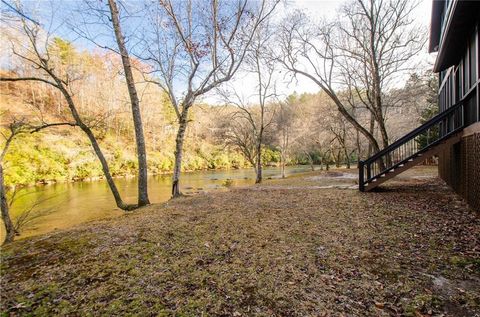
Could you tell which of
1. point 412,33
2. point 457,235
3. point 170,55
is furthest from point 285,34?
point 457,235

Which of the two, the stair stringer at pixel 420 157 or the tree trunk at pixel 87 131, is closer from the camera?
the stair stringer at pixel 420 157

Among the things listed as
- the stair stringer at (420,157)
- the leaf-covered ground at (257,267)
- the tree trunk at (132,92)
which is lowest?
the leaf-covered ground at (257,267)

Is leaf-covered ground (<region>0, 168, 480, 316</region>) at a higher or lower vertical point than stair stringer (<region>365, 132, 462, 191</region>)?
lower

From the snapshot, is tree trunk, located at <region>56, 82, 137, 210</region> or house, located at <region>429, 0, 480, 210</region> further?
tree trunk, located at <region>56, 82, 137, 210</region>

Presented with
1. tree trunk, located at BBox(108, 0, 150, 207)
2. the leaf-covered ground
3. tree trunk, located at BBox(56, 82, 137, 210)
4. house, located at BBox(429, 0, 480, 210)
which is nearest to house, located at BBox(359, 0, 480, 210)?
house, located at BBox(429, 0, 480, 210)

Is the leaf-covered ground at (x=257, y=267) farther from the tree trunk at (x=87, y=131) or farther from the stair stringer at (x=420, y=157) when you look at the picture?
the tree trunk at (x=87, y=131)

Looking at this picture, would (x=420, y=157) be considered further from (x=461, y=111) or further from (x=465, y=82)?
(x=465, y=82)

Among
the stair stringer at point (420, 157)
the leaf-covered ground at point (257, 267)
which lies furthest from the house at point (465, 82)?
the leaf-covered ground at point (257, 267)

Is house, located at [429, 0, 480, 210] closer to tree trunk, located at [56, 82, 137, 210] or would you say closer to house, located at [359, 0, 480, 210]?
house, located at [359, 0, 480, 210]

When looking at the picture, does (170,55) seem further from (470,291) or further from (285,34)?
(470,291)

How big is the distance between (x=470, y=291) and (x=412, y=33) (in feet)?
47.0

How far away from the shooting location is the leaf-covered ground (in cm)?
246

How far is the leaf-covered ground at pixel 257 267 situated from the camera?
8.09 ft

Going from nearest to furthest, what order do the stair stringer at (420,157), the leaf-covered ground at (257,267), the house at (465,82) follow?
the leaf-covered ground at (257,267)
the house at (465,82)
the stair stringer at (420,157)
